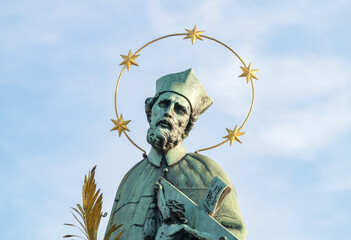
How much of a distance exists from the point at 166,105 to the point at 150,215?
127cm

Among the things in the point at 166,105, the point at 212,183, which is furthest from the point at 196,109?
the point at 212,183

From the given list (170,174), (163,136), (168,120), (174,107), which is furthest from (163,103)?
(170,174)

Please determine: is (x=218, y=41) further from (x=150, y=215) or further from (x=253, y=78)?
(x=150, y=215)

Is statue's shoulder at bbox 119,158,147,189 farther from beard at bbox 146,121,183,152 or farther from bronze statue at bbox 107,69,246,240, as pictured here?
beard at bbox 146,121,183,152

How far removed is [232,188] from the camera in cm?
1348

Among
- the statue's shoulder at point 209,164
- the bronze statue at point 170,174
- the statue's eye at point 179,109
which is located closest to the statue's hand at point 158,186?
the bronze statue at point 170,174

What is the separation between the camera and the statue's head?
1349 cm

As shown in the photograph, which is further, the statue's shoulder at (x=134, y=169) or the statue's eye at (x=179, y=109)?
the statue's shoulder at (x=134, y=169)

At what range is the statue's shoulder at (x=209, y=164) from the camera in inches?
533

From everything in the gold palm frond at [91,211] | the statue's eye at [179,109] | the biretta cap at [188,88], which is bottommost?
the gold palm frond at [91,211]

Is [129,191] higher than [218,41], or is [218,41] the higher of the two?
[218,41]

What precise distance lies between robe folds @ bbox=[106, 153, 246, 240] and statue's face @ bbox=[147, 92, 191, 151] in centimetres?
27

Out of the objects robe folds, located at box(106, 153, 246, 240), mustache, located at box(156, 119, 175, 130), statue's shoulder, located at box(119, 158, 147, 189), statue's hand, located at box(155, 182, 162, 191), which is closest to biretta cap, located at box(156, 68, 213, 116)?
mustache, located at box(156, 119, 175, 130)

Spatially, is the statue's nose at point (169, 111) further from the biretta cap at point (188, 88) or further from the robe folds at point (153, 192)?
the robe folds at point (153, 192)
